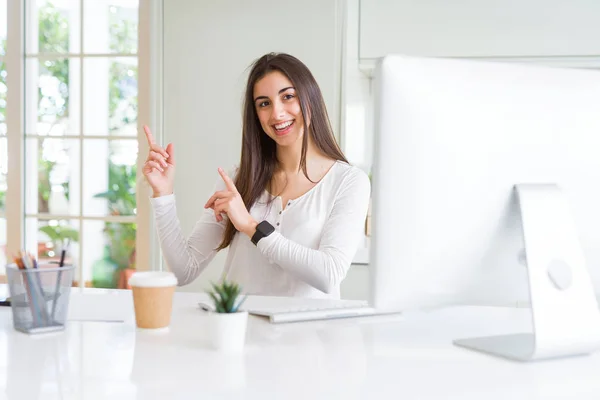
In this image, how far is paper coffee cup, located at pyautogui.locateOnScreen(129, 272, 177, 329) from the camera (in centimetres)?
127

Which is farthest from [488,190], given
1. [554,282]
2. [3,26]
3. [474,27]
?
[3,26]

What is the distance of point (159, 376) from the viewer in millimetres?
972

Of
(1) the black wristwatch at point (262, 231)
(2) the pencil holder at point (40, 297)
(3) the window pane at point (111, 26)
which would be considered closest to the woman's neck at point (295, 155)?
(1) the black wristwatch at point (262, 231)

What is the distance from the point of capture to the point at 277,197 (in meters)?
2.06

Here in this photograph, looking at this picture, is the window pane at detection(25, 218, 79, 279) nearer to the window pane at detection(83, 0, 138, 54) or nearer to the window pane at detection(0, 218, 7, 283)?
the window pane at detection(0, 218, 7, 283)

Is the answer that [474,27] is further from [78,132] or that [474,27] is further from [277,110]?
[78,132]

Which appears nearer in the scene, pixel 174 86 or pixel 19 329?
pixel 19 329

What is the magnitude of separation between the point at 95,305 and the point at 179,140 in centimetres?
182

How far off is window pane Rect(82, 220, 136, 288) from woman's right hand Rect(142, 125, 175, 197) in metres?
1.53

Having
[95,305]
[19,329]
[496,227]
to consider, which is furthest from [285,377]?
[95,305]

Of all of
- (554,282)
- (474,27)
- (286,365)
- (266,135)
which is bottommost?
(286,365)

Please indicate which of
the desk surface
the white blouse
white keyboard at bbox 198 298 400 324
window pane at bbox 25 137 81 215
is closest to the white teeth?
the white blouse

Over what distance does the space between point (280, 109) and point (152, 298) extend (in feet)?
3.02

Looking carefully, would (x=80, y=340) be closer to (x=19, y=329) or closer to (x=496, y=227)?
(x=19, y=329)
